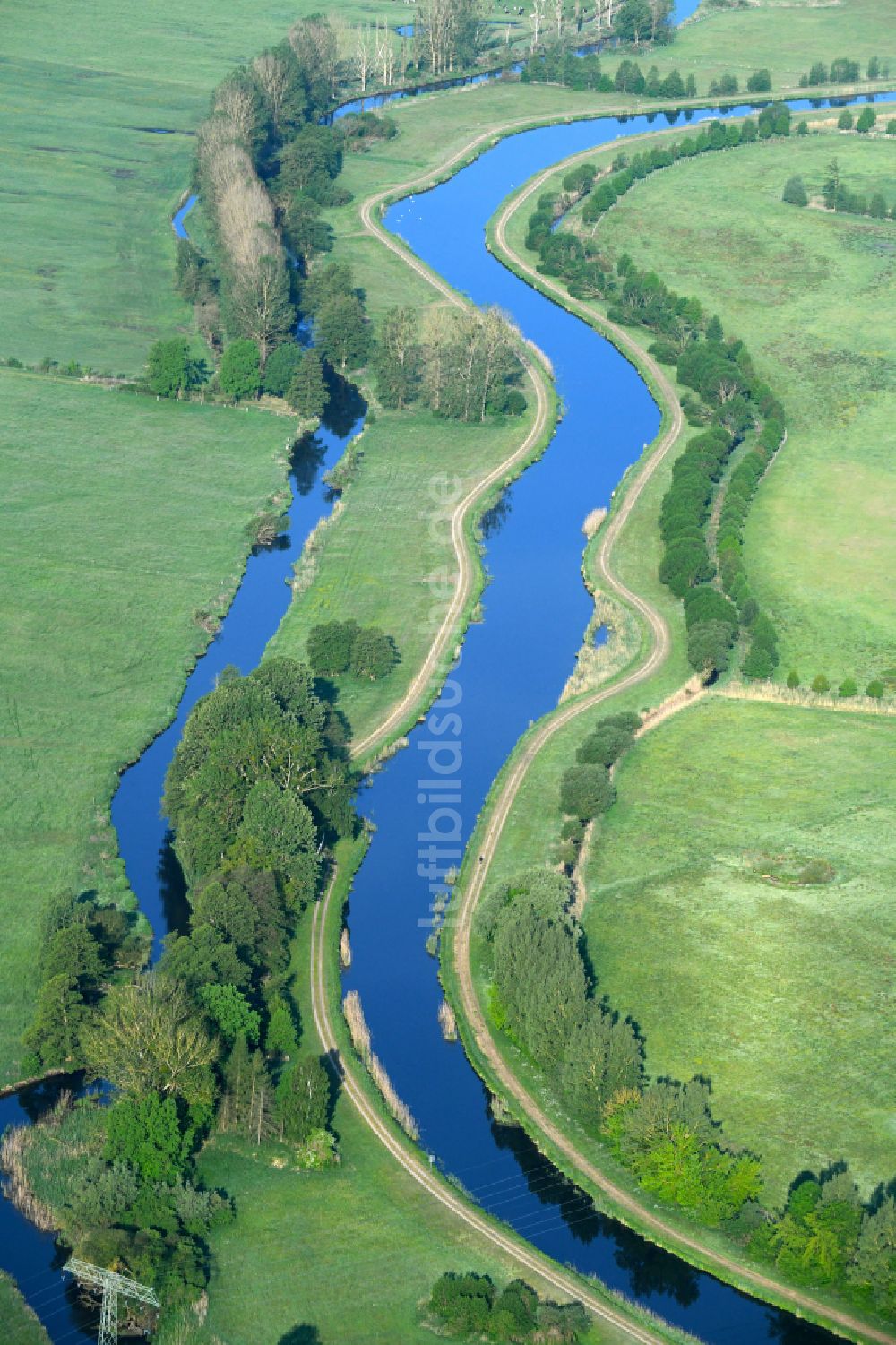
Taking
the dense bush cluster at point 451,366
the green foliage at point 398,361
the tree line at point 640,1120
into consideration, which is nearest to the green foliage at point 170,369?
the green foliage at point 398,361

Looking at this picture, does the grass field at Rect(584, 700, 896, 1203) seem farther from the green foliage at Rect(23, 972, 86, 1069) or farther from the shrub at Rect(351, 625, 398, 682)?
the green foliage at Rect(23, 972, 86, 1069)

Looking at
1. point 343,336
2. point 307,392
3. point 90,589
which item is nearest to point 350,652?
point 90,589

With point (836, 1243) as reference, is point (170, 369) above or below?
above

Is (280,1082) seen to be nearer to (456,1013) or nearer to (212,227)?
(456,1013)

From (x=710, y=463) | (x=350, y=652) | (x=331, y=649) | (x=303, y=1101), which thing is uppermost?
(x=710, y=463)

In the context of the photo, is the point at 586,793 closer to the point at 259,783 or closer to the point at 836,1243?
the point at 259,783

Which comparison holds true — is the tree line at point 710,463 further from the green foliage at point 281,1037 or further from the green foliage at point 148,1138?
the green foliage at point 148,1138
